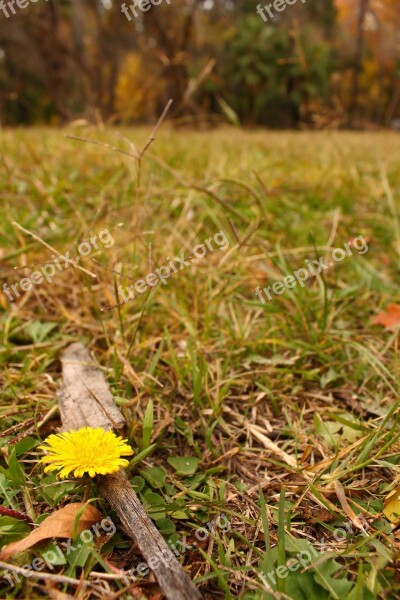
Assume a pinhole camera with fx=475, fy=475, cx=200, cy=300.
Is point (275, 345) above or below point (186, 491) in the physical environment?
below

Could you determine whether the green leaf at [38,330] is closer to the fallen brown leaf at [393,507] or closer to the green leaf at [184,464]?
the green leaf at [184,464]

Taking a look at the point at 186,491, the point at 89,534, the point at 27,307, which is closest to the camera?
the point at 89,534

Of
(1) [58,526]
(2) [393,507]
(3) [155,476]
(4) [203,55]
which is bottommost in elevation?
(4) [203,55]

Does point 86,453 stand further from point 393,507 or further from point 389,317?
point 389,317

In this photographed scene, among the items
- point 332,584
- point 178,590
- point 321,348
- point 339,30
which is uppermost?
point 178,590

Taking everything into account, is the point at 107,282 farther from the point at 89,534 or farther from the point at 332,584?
the point at 332,584

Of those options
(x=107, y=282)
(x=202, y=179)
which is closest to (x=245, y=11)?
(x=202, y=179)

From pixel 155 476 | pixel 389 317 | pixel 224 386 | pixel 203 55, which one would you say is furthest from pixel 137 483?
pixel 203 55
